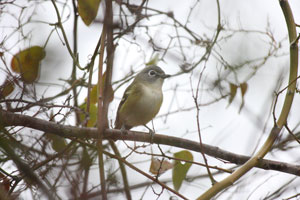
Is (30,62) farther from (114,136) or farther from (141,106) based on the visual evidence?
(141,106)

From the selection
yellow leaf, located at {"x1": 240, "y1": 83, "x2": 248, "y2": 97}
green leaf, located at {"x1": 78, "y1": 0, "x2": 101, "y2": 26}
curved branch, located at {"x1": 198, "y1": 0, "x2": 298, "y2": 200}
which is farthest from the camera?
yellow leaf, located at {"x1": 240, "y1": 83, "x2": 248, "y2": 97}

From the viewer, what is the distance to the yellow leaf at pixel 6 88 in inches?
115

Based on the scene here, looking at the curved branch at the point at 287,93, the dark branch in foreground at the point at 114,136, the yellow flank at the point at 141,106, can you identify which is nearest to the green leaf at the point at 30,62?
the dark branch in foreground at the point at 114,136

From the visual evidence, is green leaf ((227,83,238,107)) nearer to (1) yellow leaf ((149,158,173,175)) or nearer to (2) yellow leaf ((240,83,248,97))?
(2) yellow leaf ((240,83,248,97))

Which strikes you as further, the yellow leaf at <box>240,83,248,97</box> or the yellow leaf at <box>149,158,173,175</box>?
the yellow leaf at <box>240,83,248,97</box>

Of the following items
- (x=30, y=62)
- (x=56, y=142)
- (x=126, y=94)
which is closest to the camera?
(x=56, y=142)

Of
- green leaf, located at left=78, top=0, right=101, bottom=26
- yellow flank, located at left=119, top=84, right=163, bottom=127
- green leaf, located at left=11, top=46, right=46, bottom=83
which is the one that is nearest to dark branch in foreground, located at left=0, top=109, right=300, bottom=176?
green leaf, located at left=11, top=46, right=46, bottom=83

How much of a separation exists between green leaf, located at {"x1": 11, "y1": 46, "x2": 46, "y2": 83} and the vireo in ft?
4.91

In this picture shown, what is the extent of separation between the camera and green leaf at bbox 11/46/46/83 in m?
3.16

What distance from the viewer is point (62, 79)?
150 inches

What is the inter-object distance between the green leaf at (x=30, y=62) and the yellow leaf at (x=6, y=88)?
0.43 feet

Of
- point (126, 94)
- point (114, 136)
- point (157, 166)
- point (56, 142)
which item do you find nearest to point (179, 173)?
point (157, 166)

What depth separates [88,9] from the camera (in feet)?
8.93

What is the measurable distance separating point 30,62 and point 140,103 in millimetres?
1691
